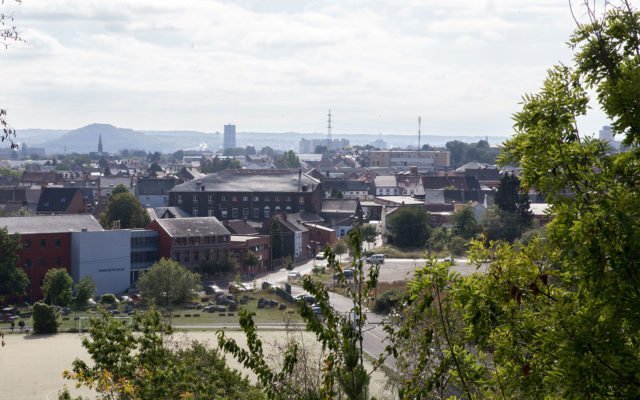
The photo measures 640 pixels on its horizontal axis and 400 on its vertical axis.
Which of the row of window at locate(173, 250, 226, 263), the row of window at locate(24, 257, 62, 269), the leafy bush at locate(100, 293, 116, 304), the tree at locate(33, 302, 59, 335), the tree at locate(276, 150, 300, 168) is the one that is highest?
the tree at locate(276, 150, 300, 168)

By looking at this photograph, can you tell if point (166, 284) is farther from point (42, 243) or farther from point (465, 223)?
point (465, 223)

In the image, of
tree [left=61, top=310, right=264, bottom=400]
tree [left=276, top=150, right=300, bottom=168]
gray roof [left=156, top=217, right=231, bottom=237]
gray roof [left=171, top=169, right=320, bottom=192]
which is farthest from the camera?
tree [left=276, top=150, right=300, bottom=168]

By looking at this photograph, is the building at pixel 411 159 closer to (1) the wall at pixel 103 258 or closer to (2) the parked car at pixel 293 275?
(2) the parked car at pixel 293 275

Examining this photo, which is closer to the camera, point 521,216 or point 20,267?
point 20,267

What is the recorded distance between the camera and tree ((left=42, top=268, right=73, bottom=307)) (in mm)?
→ 31734

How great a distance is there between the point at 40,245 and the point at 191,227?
7122mm

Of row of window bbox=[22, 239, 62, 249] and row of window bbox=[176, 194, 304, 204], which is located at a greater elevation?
row of window bbox=[176, 194, 304, 204]

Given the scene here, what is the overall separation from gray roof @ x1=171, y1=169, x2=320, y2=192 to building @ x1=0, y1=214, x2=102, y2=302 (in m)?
17.3

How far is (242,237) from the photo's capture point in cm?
4328

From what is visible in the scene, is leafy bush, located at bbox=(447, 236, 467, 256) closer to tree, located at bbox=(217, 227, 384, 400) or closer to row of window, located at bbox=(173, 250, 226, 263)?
row of window, located at bbox=(173, 250, 226, 263)

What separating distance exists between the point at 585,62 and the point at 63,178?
86.1 metres

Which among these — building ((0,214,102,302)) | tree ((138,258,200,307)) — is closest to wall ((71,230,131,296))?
building ((0,214,102,302))

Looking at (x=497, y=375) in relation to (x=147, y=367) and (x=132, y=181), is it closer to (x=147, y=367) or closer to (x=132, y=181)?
(x=147, y=367)

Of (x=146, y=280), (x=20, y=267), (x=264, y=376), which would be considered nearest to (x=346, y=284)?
(x=264, y=376)
